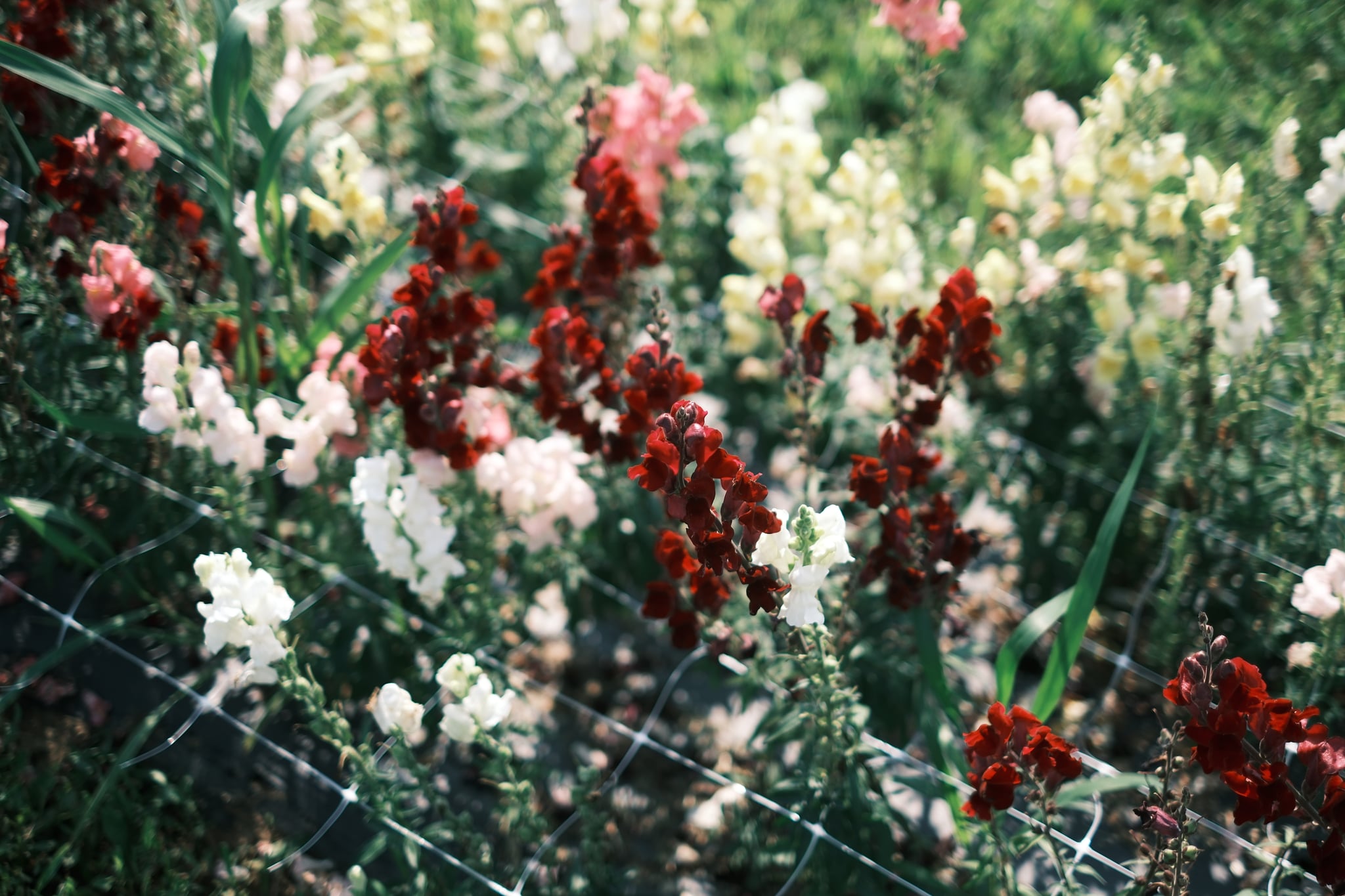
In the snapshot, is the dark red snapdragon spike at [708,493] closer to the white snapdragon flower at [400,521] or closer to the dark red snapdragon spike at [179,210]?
the white snapdragon flower at [400,521]

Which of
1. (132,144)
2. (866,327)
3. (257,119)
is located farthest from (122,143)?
(866,327)

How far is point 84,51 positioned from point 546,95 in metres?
1.39

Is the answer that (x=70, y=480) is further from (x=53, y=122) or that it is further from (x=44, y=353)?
(x=53, y=122)

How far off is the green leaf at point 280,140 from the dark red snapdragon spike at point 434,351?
1.19 feet

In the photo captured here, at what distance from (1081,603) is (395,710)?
1.34m

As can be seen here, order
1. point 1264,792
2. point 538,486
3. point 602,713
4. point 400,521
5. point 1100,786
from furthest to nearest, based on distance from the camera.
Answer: point 602,713 → point 538,486 → point 400,521 → point 1100,786 → point 1264,792

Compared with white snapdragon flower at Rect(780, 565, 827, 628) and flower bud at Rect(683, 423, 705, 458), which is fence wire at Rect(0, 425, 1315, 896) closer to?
white snapdragon flower at Rect(780, 565, 827, 628)

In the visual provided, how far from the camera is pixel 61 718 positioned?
2.56 meters

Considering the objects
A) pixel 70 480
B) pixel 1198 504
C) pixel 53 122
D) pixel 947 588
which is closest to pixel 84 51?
pixel 53 122

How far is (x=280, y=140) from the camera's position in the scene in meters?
2.25

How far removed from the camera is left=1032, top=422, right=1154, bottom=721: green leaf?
6.77ft

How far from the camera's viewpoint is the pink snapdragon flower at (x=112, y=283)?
2.19 meters

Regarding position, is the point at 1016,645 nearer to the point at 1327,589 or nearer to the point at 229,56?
the point at 1327,589

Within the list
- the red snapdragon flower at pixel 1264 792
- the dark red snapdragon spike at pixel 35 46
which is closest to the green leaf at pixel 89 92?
the dark red snapdragon spike at pixel 35 46
